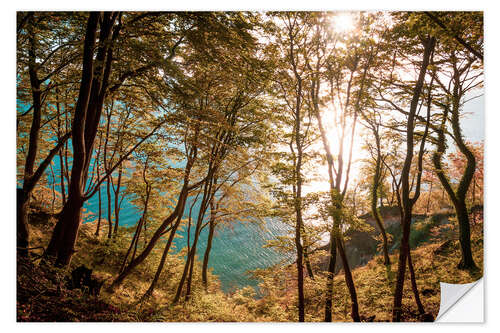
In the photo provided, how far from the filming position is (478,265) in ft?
8.61

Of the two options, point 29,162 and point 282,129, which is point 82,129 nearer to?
point 29,162

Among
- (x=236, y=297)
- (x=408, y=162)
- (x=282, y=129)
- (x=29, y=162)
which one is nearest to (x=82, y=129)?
(x=29, y=162)

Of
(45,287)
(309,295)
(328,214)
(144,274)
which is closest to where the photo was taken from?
(45,287)

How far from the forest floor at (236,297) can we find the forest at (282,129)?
2cm

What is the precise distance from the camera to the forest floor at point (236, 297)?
2.17 m

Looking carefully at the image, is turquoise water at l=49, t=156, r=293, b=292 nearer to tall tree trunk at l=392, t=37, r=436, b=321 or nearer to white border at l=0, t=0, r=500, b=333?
tall tree trunk at l=392, t=37, r=436, b=321

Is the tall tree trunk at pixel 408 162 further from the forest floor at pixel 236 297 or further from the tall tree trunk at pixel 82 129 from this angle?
the tall tree trunk at pixel 82 129

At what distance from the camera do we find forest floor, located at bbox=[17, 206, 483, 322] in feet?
7.13

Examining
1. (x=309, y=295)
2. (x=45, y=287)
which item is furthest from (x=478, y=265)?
(x=45, y=287)

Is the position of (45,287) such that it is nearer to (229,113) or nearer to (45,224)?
(45,224)

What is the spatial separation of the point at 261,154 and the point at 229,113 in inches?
50.1

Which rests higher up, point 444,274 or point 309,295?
point 444,274

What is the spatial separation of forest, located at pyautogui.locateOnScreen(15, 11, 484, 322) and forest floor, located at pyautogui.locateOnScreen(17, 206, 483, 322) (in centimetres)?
2
